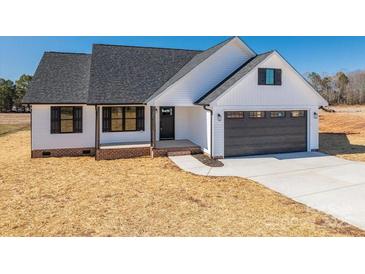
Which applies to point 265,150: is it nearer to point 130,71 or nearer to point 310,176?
point 310,176

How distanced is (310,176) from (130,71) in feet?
38.6

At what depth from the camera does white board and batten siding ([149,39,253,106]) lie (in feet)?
47.3

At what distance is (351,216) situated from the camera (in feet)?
20.7

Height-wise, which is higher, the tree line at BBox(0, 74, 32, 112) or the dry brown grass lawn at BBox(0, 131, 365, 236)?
the tree line at BBox(0, 74, 32, 112)

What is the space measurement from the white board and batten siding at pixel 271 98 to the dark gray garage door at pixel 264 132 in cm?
29

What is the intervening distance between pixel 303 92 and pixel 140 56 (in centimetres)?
1031

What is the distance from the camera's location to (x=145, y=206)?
284 inches

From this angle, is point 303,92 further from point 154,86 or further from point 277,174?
point 154,86

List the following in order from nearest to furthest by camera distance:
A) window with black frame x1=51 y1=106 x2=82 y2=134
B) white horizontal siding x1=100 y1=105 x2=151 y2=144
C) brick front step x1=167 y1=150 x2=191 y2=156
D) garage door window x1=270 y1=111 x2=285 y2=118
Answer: brick front step x1=167 y1=150 x2=191 y2=156
window with black frame x1=51 y1=106 x2=82 y2=134
garage door window x1=270 y1=111 x2=285 y2=118
white horizontal siding x1=100 y1=105 x2=151 y2=144

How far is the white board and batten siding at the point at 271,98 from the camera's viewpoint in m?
13.3

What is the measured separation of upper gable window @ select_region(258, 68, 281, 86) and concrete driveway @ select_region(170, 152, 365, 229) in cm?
371

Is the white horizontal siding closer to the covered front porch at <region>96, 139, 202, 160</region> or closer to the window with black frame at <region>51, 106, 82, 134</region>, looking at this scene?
the covered front porch at <region>96, 139, 202, 160</region>

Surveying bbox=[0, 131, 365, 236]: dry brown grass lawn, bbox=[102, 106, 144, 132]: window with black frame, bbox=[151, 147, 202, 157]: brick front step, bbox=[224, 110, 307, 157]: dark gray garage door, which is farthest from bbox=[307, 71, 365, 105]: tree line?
bbox=[0, 131, 365, 236]: dry brown grass lawn

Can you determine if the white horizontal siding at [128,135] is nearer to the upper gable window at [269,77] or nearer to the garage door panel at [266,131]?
the garage door panel at [266,131]
